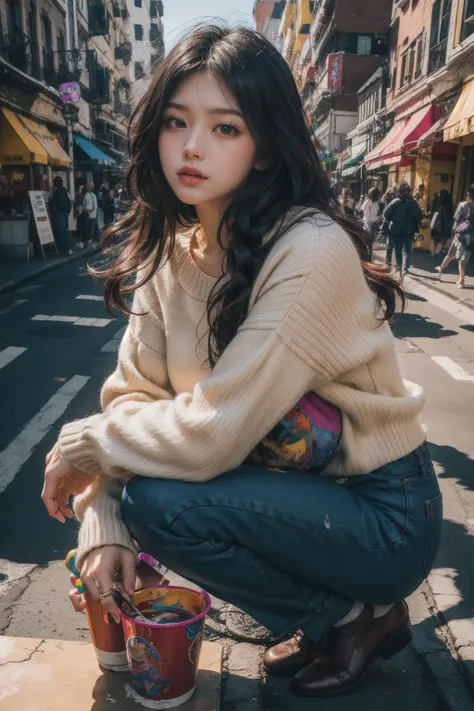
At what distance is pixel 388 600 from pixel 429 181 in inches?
775

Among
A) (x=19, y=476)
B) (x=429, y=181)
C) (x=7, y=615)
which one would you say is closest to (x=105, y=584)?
(x=7, y=615)

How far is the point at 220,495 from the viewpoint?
1673 millimetres

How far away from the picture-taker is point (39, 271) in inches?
518

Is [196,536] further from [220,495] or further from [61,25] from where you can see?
[61,25]

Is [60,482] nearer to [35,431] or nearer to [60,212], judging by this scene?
[35,431]

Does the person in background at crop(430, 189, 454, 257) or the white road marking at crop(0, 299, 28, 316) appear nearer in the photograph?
the white road marking at crop(0, 299, 28, 316)

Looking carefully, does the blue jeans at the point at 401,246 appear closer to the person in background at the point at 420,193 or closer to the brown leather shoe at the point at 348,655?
the person in background at the point at 420,193

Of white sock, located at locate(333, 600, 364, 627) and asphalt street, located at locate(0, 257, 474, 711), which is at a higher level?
white sock, located at locate(333, 600, 364, 627)

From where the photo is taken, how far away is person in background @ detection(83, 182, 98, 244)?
63.7 feet

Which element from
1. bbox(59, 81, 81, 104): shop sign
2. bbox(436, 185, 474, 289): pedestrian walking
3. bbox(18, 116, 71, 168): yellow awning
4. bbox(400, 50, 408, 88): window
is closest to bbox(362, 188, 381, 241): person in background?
bbox(436, 185, 474, 289): pedestrian walking

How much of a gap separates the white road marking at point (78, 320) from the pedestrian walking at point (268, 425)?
6658mm

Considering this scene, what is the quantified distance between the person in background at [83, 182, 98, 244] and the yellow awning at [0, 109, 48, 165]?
5.92 feet

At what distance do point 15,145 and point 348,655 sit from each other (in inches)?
680

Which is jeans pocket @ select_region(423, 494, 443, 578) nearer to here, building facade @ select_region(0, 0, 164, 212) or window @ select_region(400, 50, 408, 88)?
building facade @ select_region(0, 0, 164, 212)
